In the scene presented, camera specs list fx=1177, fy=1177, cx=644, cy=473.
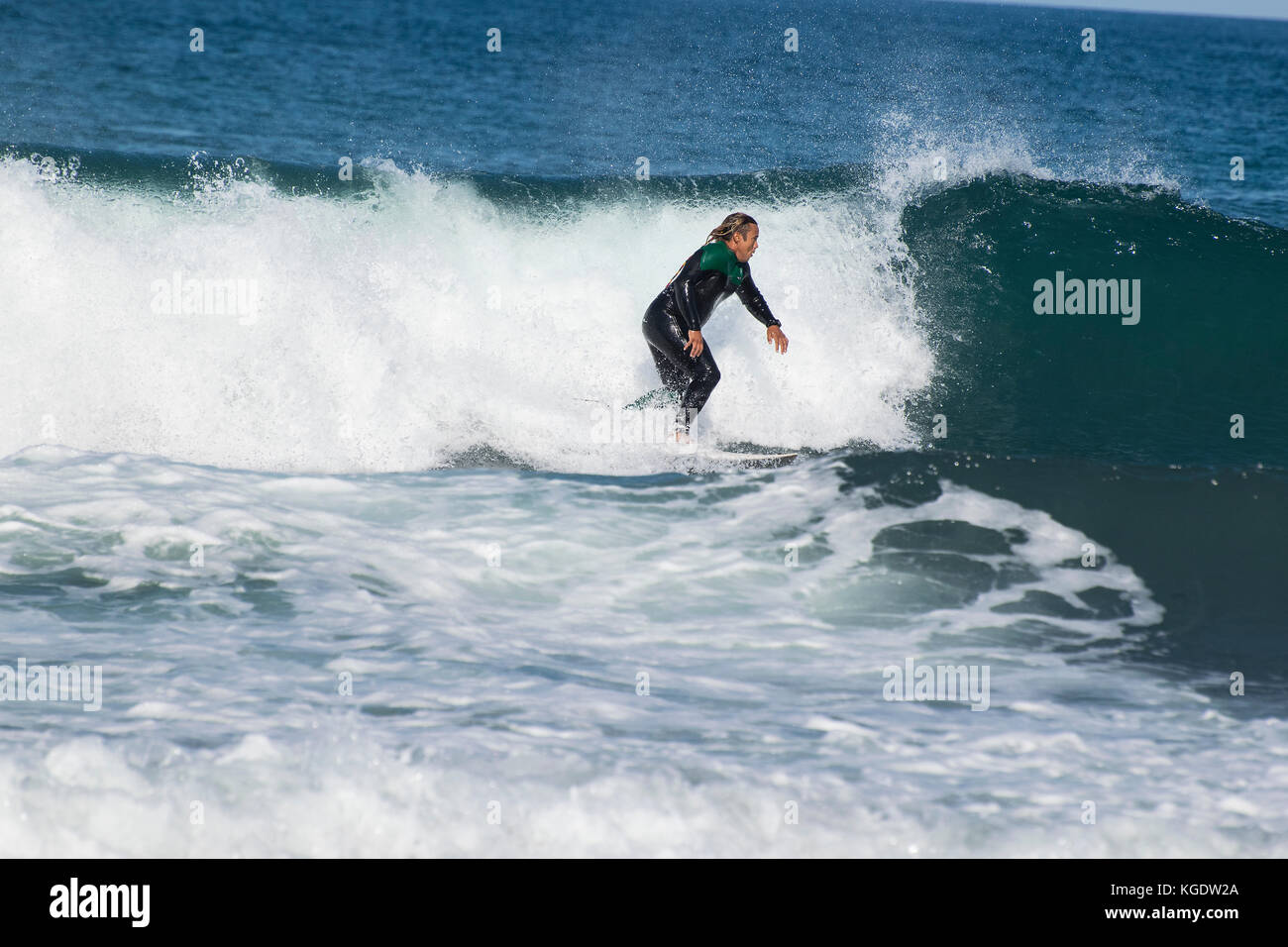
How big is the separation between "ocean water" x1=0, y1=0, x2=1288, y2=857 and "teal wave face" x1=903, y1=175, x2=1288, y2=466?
A: 2.1 inches

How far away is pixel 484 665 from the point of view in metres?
4.94

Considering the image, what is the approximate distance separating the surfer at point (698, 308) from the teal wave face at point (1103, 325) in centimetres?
210

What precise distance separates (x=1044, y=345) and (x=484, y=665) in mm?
7424

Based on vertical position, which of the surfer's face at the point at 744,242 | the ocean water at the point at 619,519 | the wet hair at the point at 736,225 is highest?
the wet hair at the point at 736,225

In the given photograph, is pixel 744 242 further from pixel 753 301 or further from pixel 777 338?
pixel 777 338

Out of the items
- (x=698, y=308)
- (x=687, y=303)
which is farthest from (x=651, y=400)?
(x=687, y=303)

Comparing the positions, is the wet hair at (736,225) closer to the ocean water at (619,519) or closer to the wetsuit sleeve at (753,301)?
the wetsuit sleeve at (753,301)

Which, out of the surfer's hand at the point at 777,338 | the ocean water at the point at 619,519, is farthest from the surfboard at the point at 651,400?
the surfer's hand at the point at 777,338

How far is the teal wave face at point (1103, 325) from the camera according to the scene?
927 cm

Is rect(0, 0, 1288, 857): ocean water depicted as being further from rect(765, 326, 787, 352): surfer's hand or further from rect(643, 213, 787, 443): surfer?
rect(765, 326, 787, 352): surfer's hand

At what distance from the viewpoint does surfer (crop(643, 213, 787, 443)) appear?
25.7ft

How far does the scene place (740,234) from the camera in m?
7.82

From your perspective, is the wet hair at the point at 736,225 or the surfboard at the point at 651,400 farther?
the surfboard at the point at 651,400
